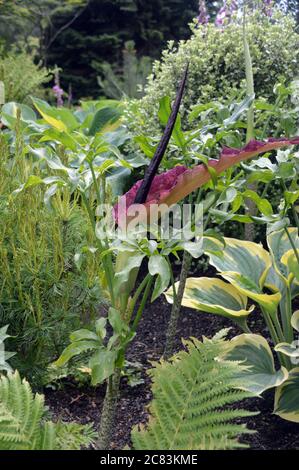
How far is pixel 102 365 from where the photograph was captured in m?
1.29

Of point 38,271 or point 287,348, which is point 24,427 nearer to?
point 38,271

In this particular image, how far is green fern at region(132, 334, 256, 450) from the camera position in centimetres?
94

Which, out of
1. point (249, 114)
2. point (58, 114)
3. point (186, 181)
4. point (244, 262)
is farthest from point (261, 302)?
point (58, 114)

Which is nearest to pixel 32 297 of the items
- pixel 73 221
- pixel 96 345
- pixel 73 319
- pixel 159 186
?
pixel 73 319

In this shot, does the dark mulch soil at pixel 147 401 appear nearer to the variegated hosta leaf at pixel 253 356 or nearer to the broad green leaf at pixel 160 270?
the variegated hosta leaf at pixel 253 356

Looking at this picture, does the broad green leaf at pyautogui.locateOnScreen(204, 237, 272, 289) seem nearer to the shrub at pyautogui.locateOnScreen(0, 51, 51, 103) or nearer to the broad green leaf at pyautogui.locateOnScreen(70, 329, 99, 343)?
the broad green leaf at pyautogui.locateOnScreen(70, 329, 99, 343)

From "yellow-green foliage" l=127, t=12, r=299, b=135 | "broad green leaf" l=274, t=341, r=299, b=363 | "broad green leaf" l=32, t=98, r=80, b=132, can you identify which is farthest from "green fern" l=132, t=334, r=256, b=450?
"broad green leaf" l=32, t=98, r=80, b=132

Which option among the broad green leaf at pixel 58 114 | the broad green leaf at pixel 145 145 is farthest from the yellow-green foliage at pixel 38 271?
the broad green leaf at pixel 58 114

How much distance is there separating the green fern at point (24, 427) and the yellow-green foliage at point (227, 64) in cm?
195

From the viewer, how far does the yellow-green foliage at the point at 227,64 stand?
2.78 m

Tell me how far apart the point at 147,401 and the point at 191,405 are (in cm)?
97

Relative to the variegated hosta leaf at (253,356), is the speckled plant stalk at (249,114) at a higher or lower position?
higher

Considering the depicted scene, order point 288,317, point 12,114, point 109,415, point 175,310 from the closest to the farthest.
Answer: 1. point 109,415
2. point 175,310
3. point 288,317
4. point 12,114
